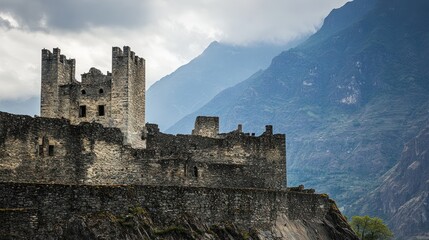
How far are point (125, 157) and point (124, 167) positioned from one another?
81 centimetres

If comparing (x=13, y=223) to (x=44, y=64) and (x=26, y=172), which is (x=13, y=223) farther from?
(x=44, y=64)

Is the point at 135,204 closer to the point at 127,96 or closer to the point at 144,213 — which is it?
the point at 144,213

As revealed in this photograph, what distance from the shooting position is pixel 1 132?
48469 millimetres

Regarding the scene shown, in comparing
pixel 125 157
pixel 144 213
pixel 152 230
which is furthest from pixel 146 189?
pixel 125 157

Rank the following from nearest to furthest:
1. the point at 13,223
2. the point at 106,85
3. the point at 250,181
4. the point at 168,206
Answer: the point at 13,223 → the point at 168,206 → the point at 250,181 → the point at 106,85

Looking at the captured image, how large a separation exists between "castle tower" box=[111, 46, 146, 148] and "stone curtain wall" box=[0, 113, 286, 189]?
2472mm

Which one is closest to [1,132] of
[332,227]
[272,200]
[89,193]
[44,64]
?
[89,193]

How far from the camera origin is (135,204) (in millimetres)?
44125

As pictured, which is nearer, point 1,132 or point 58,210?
point 58,210

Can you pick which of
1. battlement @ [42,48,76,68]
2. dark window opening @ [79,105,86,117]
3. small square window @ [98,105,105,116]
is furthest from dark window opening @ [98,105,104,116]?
battlement @ [42,48,76,68]

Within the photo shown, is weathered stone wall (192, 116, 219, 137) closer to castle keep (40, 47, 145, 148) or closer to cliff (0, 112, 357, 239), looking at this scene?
cliff (0, 112, 357, 239)

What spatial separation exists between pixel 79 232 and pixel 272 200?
19923 mm

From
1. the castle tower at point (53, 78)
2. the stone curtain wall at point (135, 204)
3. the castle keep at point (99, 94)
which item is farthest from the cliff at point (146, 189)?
the castle tower at point (53, 78)

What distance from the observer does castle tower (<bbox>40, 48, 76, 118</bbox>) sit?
7138 cm
